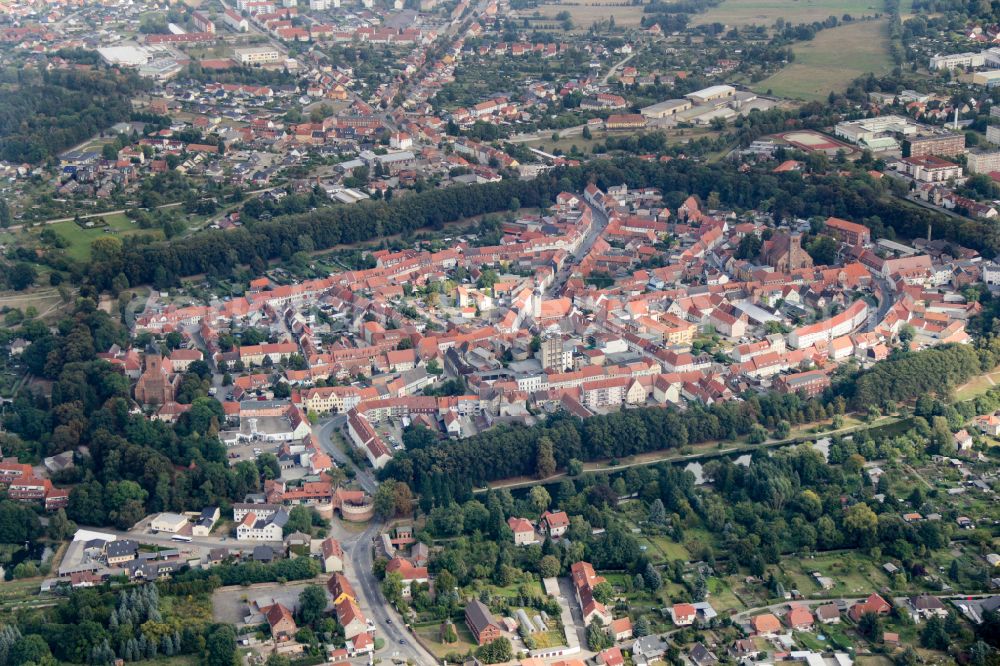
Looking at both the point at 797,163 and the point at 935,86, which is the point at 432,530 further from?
the point at 935,86

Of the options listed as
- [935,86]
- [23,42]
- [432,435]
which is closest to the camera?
[432,435]

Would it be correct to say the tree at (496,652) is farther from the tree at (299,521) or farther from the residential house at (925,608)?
the residential house at (925,608)

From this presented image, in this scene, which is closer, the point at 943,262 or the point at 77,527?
the point at 77,527

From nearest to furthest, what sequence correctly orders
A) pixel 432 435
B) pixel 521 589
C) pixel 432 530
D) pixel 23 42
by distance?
pixel 521 589 < pixel 432 530 < pixel 432 435 < pixel 23 42

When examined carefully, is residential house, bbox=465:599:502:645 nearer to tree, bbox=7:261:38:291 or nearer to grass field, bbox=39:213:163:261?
tree, bbox=7:261:38:291

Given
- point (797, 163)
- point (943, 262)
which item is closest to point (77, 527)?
point (943, 262)

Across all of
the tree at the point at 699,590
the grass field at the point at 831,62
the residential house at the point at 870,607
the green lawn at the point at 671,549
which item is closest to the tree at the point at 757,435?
the green lawn at the point at 671,549
